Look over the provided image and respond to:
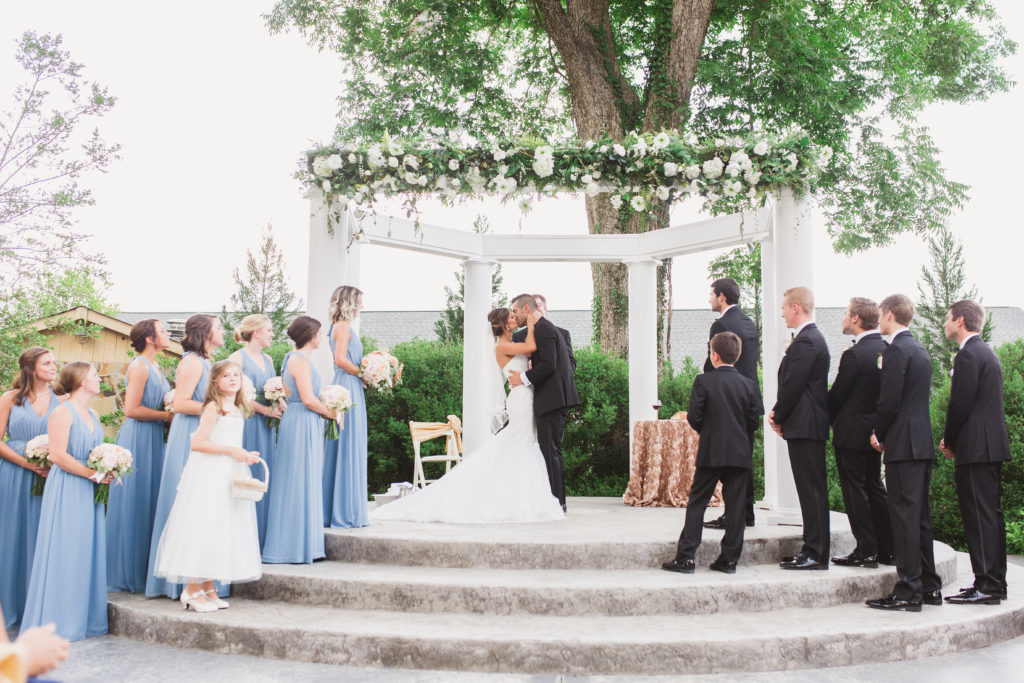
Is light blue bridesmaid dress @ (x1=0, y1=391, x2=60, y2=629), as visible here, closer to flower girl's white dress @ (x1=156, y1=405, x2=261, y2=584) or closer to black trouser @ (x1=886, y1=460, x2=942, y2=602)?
flower girl's white dress @ (x1=156, y1=405, x2=261, y2=584)

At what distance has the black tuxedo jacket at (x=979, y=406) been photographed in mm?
5133

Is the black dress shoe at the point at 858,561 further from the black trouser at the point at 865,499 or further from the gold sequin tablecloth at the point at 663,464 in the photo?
the gold sequin tablecloth at the point at 663,464

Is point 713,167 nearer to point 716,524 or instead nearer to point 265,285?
point 716,524

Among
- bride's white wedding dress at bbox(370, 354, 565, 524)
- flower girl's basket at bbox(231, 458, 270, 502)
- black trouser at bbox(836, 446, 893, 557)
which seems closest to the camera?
flower girl's basket at bbox(231, 458, 270, 502)

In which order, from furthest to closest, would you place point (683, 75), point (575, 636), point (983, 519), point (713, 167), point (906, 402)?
1. point (683, 75)
2. point (713, 167)
3. point (983, 519)
4. point (906, 402)
5. point (575, 636)

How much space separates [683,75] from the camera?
1339 centimetres

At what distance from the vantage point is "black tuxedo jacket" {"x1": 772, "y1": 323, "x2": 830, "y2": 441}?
18.2 feet

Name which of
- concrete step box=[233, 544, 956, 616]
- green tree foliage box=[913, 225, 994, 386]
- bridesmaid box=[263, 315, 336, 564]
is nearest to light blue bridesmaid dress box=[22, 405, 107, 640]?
concrete step box=[233, 544, 956, 616]

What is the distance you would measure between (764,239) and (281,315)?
28.5 meters

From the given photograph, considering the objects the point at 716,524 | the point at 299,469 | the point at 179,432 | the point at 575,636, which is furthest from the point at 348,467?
the point at 716,524

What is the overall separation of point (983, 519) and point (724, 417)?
1.84 metres

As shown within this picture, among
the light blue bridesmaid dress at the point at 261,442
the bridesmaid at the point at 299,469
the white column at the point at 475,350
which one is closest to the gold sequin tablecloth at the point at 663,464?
the white column at the point at 475,350

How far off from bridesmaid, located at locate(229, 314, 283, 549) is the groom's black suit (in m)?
2.48

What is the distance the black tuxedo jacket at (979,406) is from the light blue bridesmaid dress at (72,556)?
18.6 feet
